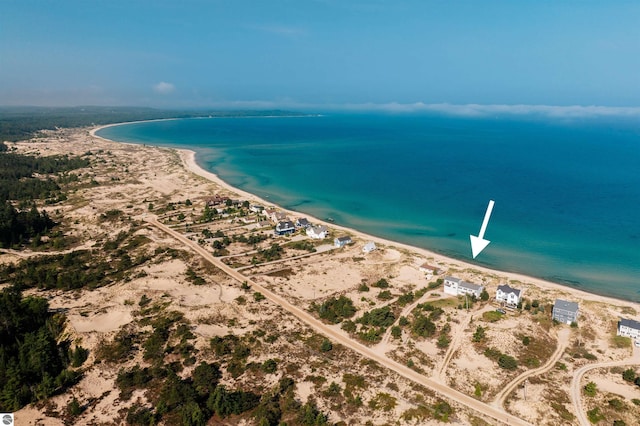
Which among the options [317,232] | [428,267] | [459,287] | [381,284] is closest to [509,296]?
[459,287]

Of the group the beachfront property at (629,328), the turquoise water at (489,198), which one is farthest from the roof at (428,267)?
the beachfront property at (629,328)

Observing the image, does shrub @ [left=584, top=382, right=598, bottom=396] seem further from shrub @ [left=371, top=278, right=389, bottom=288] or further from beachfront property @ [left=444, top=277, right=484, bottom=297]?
shrub @ [left=371, top=278, right=389, bottom=288]

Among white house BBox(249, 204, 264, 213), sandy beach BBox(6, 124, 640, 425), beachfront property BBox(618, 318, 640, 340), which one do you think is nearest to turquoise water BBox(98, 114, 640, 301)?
sandy beach BBox(6, 124, 640, 425)

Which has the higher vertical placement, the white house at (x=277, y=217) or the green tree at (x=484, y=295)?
the white house at (x=277, y=217)

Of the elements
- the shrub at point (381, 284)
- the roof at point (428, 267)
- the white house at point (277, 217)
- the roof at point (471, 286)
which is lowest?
the shrub at point (381, 284)

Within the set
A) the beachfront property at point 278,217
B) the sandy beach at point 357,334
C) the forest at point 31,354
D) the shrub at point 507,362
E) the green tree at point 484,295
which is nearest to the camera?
the forest at point 31,354

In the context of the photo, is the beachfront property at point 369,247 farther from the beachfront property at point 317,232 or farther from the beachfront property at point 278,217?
the beachfront property at point 278,217
